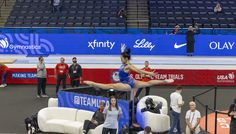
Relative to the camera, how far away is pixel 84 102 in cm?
1431

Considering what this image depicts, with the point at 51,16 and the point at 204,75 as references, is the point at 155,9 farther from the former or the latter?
the point at 204,75

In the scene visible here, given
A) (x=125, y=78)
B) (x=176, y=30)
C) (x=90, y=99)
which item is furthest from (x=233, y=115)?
(x=176, y=30)

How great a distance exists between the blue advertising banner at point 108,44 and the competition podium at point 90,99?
11.7 meters

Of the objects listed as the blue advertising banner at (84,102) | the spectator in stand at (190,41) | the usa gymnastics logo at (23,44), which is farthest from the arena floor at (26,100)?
the usa gymnastics logo at (23,44)

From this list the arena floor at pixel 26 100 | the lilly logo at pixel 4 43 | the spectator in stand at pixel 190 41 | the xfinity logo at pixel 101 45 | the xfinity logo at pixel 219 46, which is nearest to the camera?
the arena floor at pixel 26 100

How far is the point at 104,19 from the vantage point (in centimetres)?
3122

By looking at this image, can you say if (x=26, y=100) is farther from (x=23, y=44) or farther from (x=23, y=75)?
(x=23, y=44)

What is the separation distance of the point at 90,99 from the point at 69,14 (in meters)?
19.0

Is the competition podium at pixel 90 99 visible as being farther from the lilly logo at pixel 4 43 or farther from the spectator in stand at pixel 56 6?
the spectator in stand at pixel 56 6

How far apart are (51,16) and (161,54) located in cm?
918

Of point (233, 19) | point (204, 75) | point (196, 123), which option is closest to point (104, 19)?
point (233, 19)

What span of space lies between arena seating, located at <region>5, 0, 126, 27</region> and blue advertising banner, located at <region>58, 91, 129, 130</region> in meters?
16.0

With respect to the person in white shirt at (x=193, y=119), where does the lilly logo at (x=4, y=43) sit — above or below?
above

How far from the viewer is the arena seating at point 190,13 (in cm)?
3075
